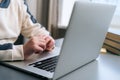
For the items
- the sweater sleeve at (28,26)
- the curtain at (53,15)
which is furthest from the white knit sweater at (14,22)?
the curtain at (53,15)

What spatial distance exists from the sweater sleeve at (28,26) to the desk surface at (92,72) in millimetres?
471

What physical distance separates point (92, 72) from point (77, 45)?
6.8 inches

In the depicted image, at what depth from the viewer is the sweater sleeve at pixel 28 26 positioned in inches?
54.9

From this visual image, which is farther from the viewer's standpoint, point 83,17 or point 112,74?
point 112,74

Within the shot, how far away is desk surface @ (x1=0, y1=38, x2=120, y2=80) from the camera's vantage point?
2.66ft

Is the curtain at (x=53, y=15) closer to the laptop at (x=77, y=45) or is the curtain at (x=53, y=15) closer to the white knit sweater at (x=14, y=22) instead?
the white knit sweater at (x=14, y=22)

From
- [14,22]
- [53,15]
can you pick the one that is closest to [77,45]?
[14,22]

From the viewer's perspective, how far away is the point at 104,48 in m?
1.27

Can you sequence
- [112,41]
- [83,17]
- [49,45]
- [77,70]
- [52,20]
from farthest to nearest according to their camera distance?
[52,20]
[112,41]
[49,45]
[77,70]
[83,17]

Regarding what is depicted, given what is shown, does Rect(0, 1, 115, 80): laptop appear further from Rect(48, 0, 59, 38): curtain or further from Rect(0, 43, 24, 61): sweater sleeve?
Rect(48, 0, 59, 38): curtain

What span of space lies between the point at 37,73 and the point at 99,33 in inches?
12.7

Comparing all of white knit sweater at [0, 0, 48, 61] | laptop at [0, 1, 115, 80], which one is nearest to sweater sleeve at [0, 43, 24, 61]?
laptop at [0, 1, 115, 80]

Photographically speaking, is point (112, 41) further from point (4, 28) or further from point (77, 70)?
point (4, 28)

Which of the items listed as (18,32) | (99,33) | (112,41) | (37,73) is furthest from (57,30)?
(37,73)
